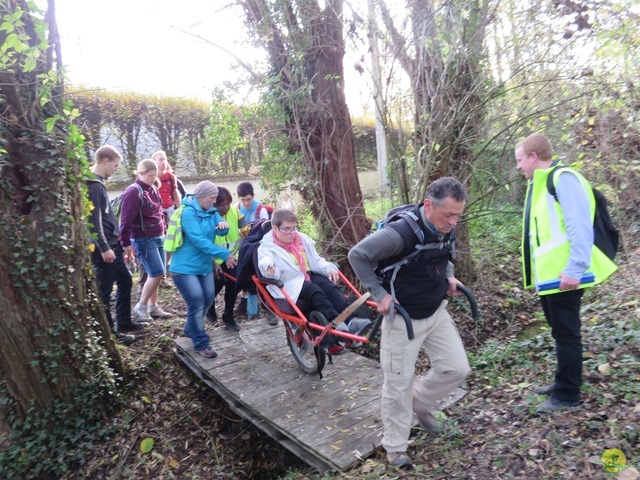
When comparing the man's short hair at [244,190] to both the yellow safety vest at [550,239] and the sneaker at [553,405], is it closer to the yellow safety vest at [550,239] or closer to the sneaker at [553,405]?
the yellow safety vest at [550,239]

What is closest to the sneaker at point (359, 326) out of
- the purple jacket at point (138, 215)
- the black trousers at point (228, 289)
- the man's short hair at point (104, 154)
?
the black trousers at point (228, 289)

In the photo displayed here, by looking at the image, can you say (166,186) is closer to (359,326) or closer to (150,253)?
(150,253)

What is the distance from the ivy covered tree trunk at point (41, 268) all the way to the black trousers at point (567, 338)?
422 centimetres

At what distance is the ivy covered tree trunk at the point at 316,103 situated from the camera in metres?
6.62

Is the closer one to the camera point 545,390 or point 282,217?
point 545,390

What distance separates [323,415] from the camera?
4.09m

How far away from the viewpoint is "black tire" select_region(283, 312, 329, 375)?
4.52 m

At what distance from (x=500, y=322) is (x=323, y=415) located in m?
3.50

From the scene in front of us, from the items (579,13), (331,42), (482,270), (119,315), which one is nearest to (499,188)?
(482,270)

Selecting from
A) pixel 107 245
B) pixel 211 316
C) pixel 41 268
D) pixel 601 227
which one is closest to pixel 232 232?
pixel 211 316

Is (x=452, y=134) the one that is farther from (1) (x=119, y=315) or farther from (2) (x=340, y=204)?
(1) (x=119, y=315)

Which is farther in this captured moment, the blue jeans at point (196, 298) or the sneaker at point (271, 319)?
the sneaker at point (271, 319)

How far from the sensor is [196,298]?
202 inches

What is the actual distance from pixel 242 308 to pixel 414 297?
4.51 metres
